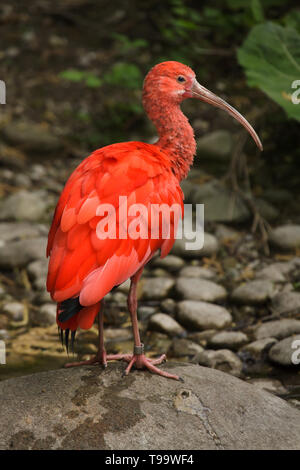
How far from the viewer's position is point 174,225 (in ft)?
10.4

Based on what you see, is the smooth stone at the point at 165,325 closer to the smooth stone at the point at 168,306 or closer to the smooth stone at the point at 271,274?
the smooth stone at the point at 168,306

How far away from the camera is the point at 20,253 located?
17.7ft

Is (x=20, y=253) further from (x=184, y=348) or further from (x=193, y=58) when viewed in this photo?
(x=193, y=58)

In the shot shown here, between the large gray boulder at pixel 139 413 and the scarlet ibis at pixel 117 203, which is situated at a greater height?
the scarlet ibis at pixel 117 203

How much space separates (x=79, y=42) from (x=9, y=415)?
292 inches

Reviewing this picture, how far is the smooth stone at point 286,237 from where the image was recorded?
18.2 feet

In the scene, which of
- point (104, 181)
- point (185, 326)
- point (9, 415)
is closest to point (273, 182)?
point (185, 326)

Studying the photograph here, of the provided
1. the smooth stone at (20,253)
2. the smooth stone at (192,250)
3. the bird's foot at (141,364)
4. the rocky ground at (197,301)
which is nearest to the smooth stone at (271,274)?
the rocky ground at (197,301)

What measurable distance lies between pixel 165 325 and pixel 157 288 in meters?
0.57

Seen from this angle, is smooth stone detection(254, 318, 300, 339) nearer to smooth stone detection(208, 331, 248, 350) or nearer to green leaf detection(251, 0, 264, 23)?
smooth stone detection(208, 331, 248, 350)

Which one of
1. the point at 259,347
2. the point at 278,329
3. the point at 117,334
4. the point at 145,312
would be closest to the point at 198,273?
the point at 145,312

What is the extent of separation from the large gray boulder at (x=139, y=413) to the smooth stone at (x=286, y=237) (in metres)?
2.60

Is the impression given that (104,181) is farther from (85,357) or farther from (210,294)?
(210,294)

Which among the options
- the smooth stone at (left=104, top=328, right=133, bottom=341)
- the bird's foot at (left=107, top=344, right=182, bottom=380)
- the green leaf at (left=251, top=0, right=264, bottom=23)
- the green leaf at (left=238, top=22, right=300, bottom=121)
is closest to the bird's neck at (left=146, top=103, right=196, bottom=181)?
the bird's foot at (left=107, top=344, right=182, bottom=380)
